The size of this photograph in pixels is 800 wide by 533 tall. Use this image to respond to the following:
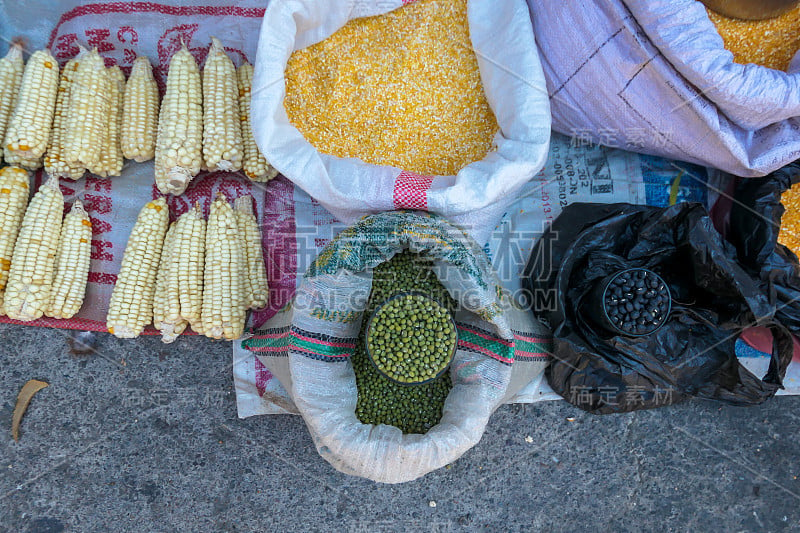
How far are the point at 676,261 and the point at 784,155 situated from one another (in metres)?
0.52

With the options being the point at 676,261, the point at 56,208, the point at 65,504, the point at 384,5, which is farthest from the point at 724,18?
the point at 65,504

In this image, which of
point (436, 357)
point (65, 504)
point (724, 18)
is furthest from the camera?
point (65, 504)

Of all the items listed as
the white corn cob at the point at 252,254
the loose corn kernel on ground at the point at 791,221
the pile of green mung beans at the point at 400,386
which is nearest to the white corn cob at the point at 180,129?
the white corn cob at the point at 252,254

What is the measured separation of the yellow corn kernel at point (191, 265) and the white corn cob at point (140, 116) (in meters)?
0.33

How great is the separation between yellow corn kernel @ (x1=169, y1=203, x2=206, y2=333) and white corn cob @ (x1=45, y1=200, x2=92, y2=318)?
0.41m

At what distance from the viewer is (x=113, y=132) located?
2043 mm

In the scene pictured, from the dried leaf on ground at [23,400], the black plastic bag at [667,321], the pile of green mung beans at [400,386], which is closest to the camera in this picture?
the pile of green mung beans at [400,386]

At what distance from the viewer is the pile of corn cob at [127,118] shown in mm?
1935

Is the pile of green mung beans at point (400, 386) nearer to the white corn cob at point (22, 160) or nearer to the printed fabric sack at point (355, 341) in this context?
the printed fabric sack at point (355, 341)

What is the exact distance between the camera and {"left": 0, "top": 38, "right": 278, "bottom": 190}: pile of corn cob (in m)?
1.93

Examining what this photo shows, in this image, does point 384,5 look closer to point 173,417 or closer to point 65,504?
point 173,417

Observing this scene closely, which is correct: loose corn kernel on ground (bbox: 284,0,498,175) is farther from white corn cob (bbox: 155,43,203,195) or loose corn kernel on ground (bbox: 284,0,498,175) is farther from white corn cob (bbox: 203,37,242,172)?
white corn cob (bbox: 155,43,203,195)

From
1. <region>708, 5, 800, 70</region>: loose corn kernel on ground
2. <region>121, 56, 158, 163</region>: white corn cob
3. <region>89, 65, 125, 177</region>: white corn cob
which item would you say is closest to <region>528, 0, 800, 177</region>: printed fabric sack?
<region>708, 5, 800, 70</region>: loose corn kernel on ground

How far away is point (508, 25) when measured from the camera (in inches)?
73.3
